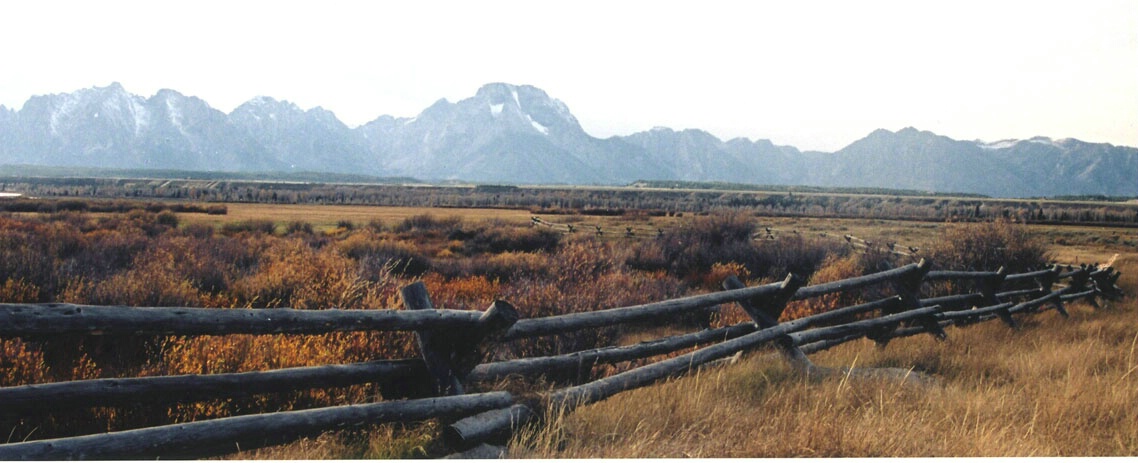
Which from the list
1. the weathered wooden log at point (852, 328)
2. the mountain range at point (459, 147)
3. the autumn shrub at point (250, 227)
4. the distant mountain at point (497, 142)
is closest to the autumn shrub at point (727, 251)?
the distant mountain at point (497, 142)

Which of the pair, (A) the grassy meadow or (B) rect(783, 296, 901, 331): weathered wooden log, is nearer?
(A) the grassy meadow

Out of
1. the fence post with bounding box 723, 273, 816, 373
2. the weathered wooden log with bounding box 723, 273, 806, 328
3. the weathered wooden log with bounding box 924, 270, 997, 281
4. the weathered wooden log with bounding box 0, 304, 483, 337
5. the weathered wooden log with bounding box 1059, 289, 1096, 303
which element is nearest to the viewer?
the weathered wooden log with bounding box 0, 304, 483, 337

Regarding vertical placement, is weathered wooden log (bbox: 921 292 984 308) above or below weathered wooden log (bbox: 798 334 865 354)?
above

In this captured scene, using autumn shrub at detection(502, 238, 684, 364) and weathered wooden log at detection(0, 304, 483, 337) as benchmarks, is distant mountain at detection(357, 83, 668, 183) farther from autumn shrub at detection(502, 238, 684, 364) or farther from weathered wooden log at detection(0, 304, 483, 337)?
weathered wooden log at detection(0, 304, 483, 337)

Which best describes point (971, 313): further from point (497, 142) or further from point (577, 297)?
point (497, 142)

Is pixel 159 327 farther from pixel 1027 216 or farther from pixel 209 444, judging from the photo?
pixel 1027 216

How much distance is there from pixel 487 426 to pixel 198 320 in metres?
1.45

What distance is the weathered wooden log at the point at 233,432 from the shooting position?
101 inches

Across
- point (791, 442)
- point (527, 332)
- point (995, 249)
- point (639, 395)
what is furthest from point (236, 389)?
point (995, 249)

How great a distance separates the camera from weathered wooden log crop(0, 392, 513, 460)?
8.39 feet

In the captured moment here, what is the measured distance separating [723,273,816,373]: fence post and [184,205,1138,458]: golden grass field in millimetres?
158

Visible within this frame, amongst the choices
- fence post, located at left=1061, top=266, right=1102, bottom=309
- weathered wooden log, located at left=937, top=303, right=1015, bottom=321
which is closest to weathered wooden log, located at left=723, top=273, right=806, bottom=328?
weathered wooden log, located at left=937, top=303, right=1015, bottom=321

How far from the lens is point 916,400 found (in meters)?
4.71

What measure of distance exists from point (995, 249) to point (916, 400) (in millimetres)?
9478
